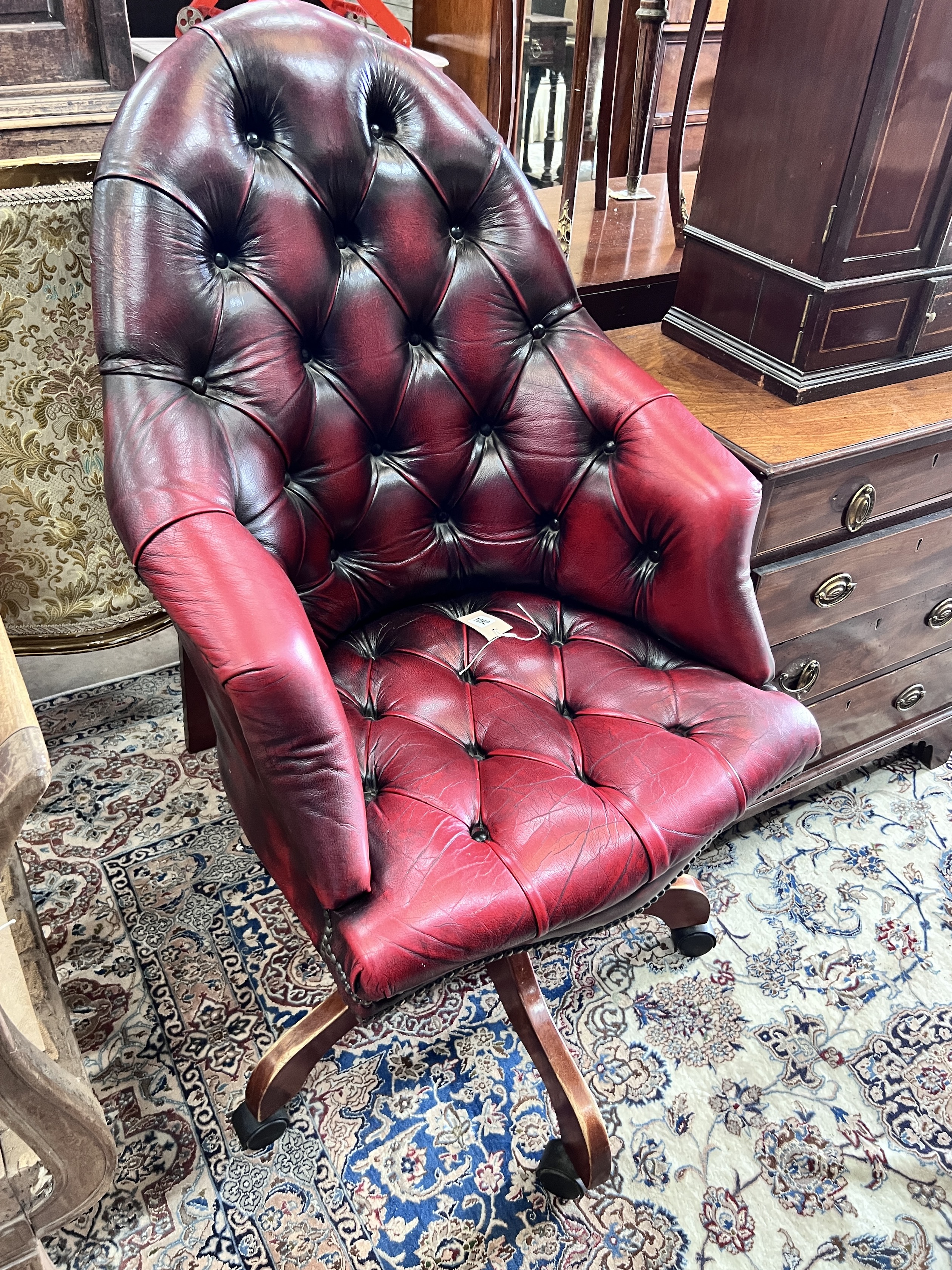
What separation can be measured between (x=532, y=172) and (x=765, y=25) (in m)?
2.19

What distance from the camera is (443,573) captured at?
135 centimetres

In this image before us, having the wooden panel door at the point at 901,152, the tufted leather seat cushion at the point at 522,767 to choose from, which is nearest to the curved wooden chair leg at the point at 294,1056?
the tufted leather seat cushion at the point at 522,767

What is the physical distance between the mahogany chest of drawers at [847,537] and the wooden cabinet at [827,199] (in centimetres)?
7

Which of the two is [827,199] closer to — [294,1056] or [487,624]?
[487,624]

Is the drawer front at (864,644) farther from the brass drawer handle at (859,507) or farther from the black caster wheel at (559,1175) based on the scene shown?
the black caster wheel at (559,1175)

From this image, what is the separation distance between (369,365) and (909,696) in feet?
3.65

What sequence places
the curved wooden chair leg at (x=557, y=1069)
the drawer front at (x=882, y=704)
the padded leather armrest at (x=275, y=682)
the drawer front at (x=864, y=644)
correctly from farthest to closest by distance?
the drawer front at (x=882, y=704) → the drawer front at (x=864, y=644) → the curved wooden chair leg at (x=557, y=1069) → the padded leather armrest at (x=275, y=682)

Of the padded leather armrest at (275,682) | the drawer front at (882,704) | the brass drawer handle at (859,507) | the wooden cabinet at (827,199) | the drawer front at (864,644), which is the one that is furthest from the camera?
the drawer front at (882,704)

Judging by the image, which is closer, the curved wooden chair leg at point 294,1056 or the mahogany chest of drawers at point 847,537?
the curved wooden chair leg at point 294,1056

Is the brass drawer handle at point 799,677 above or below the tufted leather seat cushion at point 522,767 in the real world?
below

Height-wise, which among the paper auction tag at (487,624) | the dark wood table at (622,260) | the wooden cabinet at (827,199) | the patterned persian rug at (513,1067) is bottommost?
the patterned persian rug at (513,1067)

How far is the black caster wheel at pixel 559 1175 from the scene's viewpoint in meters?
1.16

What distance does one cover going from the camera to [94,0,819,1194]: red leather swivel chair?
3.08 feet

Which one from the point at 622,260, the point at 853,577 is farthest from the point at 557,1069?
the point at 622,260
